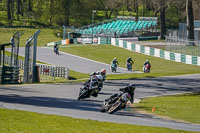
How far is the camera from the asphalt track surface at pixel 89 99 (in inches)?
650

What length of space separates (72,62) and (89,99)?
1059 inches

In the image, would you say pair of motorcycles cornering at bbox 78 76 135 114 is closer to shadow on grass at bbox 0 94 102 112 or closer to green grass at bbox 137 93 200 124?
shadow on grass at bbox 0 94 102 112

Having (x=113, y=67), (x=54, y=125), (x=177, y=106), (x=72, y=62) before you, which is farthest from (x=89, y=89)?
(x=72, y=62)

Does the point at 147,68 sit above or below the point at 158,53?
below

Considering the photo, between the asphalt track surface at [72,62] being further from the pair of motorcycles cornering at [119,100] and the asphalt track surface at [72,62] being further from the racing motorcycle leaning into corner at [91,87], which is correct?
the pair of motorcycles cornering at [119,100]

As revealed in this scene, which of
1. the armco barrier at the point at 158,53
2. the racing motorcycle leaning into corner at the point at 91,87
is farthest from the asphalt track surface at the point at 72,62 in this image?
the racing motorcycle leaning into corner at the point at 91,87

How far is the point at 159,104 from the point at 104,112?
4.18 metres

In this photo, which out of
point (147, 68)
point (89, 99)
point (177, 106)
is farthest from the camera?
point (147, 68)

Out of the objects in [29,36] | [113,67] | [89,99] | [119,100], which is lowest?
[113,67]

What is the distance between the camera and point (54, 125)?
13.6m

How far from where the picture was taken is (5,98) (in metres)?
20.2

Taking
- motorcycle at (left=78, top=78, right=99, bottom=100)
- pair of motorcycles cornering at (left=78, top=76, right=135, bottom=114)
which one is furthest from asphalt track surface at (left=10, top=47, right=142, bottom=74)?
pair of motorcycles cornering at (left=78, top=76, right=135, bottom=114)

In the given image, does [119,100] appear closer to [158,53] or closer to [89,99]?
[89,99]

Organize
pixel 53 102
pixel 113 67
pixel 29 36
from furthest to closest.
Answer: pixel 29 36, pixel 113 67, pixel 53 102
